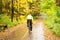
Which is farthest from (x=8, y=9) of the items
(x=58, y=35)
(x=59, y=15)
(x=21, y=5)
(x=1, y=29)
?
(x=58, y=35)

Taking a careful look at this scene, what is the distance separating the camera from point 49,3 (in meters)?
40.6

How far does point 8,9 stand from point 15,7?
165 cm

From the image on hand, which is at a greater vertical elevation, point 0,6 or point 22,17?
point 0,6

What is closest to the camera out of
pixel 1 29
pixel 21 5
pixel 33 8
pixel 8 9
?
pixel 1 29

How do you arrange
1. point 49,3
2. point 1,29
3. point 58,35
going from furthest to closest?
point 49,3 → point 1,29 → point 58,35

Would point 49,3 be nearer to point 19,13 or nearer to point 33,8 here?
point 19,13

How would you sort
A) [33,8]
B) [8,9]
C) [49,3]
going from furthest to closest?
1. [33,8]
2. [8,9]
3. [49,3]

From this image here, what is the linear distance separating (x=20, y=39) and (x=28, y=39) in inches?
28.2

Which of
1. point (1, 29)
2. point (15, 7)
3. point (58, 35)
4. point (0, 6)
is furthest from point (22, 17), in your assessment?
point (58, 35)

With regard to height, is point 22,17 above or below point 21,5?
below

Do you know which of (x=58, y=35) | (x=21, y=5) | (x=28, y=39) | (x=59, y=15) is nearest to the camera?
(x=28, y=39)

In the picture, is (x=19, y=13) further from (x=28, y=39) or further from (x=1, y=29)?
(x=28, y=39)

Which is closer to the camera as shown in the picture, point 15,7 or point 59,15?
point 59,15

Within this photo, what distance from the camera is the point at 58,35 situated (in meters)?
19.2
